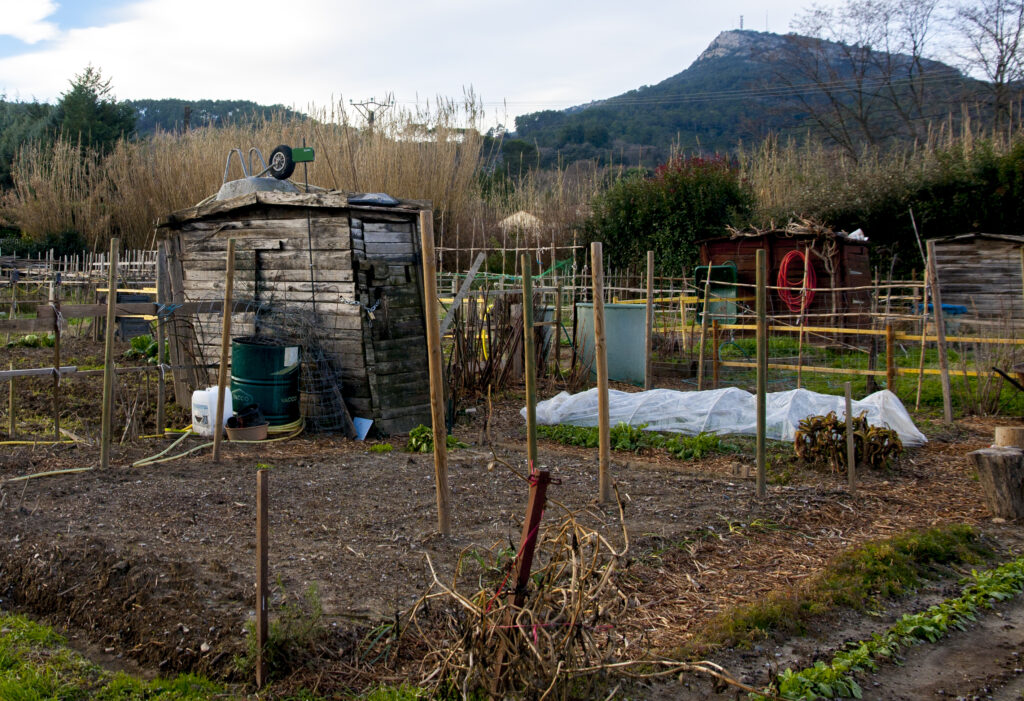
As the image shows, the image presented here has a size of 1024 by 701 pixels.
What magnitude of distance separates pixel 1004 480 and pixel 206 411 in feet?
22.8

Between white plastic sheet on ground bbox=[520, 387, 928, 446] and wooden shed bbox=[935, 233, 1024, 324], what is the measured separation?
9.46m

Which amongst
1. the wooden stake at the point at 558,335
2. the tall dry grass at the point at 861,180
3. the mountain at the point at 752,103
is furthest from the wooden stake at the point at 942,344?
the mountain at the point at 752,103

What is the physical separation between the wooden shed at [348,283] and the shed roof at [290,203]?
0.01 m

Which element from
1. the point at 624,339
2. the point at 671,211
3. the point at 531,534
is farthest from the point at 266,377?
the point at 671,211

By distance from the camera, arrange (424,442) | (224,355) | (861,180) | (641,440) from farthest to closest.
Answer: (861,180) < (641,440) < (424,442) < (224,355)

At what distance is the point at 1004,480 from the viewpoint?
567 cm

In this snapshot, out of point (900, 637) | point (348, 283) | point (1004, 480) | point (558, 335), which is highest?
point (348, 283)

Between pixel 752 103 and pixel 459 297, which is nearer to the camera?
pixel 459 297

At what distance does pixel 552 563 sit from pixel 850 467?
4062 millimetres

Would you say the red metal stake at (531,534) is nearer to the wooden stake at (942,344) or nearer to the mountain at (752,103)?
the wooden stake at (942,344)

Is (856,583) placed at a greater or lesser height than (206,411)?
lesser

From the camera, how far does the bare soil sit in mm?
3611

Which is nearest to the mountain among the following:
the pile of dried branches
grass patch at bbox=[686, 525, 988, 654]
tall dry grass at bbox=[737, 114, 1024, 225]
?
tall dry grass at bbox=[737, 114, 1024, 225]

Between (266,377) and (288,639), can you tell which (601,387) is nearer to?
(288,639)
